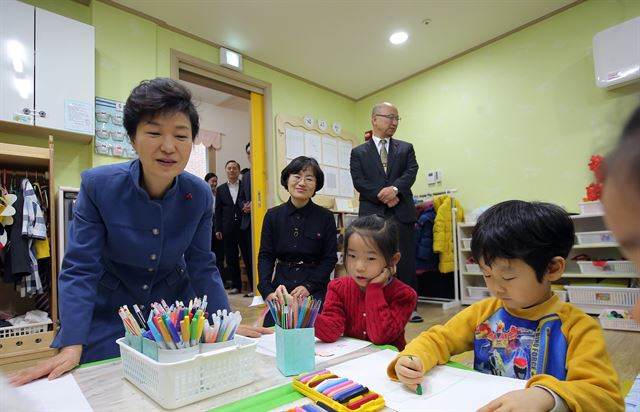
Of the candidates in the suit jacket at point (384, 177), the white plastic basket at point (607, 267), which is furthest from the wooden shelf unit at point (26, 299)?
the white plastic basket at point (607, 267)

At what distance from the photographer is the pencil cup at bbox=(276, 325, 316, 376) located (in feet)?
2.15

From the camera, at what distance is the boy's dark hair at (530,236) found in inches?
29.3

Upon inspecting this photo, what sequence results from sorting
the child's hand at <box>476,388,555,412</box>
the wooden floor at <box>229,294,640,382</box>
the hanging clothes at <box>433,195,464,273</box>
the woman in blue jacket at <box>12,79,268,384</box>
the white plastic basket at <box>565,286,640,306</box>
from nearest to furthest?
the child's hand at <box>476,388,555,412</box>
the woman in blue jacket at <box>12,79,268,384</box>
the wooden floor at <box>229,294,640,382</box>
the white plastic basket at <box>565,286,640,306</box>
the hanging clothes at <box>433,195,464,273</box>

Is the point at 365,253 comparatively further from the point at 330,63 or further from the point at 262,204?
the point at 330,63

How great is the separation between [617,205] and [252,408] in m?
Result: 0.50

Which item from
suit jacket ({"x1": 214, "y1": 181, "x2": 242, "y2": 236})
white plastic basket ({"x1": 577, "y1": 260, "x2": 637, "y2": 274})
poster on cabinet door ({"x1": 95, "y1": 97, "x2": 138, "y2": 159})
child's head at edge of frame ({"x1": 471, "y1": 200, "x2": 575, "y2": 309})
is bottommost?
white plastic basket ({"x1": 577, "y1": 260, "x2": 637, "y2": 274})

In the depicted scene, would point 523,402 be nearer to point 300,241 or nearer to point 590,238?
point 300,241

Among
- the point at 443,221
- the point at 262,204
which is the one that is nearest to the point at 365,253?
the point at 443,221

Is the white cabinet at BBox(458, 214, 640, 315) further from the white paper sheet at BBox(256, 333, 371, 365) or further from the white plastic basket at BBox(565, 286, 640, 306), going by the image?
the white paper sheet at BBox(256, 333, 371, 365)

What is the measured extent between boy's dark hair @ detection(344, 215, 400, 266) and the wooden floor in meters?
0.93

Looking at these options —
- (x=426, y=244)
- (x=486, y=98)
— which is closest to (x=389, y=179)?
(x=426, y=244)

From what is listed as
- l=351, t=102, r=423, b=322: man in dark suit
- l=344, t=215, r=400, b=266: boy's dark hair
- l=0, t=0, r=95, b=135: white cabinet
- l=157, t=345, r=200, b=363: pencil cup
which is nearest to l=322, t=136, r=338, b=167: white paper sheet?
l=351, t=102, r=423, b=322: man in dark suit

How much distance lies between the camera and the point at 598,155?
343 mm

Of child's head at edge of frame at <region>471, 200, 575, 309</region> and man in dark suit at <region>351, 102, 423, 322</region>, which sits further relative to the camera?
man in dark suit at <region>351, 102, 423, 322</region>
